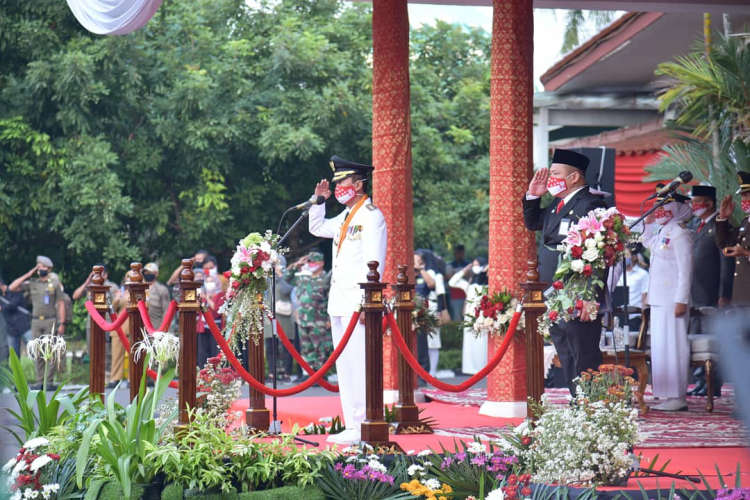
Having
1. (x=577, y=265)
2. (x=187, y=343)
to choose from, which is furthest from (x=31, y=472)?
(x=577, y=265)

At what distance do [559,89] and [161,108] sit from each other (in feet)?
24.9

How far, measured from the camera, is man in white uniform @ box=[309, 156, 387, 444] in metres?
8.26

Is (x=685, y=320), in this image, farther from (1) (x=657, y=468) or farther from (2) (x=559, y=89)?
(2) (x=559, y=89)

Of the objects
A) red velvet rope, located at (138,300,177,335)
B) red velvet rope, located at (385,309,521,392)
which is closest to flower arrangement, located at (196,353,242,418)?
red velvet rope, located at (138,300,177,335)

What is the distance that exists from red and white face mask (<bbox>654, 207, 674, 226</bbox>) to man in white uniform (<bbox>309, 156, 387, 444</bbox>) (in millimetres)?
2873

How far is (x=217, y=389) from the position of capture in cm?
779

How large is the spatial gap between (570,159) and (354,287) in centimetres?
185

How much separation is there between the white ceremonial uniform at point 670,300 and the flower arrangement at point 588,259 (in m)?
1.90

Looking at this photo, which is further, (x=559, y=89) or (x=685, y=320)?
(x=559, y=89)

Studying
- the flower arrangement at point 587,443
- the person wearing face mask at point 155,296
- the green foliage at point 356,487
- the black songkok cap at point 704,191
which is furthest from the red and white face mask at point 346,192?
the person wearing face mask at point 155,296

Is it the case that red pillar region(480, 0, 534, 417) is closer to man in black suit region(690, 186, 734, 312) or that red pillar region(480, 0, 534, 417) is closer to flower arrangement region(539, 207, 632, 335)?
man in black suit region(690, 186, 734, 312)

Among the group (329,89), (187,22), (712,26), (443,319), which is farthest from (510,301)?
(187,22)

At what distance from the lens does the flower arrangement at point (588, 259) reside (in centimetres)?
802

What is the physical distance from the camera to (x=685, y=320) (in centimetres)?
1013
